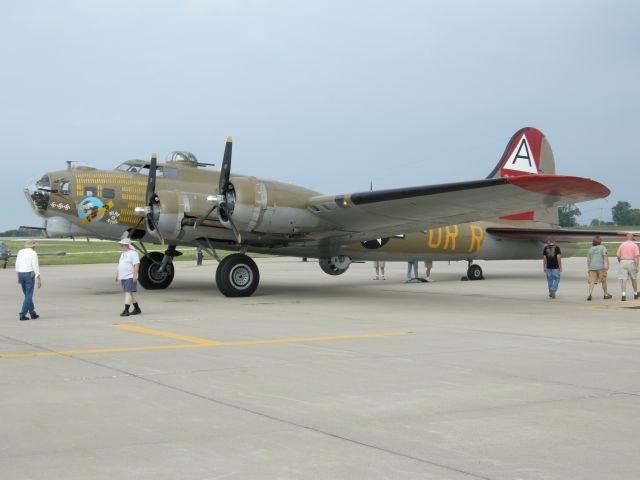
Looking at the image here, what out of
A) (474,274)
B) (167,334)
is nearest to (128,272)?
(167,334)

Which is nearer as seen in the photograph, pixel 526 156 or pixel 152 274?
pixel 152 274

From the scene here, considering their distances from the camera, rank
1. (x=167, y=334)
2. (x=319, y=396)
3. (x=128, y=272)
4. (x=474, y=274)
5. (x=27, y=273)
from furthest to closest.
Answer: (x=474, y=274) → (x=128, y=272) → (x=27, y=273) → (x=167, y=334) → (x=319, y=396)

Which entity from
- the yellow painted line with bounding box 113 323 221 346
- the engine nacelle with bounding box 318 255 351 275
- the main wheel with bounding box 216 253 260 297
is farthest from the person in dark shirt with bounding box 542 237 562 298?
the yellow painted line with bounding box 113 323 221 346

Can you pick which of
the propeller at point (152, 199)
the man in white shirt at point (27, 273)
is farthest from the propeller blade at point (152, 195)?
the man in white shirt at point (27, 273)

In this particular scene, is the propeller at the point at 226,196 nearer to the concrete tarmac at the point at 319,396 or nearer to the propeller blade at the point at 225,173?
the propeller blade at the point at 225,173

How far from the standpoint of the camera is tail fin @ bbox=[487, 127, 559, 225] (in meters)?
24.0

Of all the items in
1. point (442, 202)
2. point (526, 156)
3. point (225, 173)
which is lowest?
point (442, 202)

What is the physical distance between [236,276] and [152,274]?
12.0 feet

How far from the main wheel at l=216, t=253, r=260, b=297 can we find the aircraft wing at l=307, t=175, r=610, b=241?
215 centimetres

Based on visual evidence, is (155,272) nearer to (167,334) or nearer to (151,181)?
(151,181)

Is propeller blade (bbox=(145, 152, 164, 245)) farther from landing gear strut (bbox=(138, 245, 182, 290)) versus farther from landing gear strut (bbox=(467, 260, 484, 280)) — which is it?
landing gear strut (bbox=(467, 260, 484, 280))

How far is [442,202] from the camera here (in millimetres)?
15695

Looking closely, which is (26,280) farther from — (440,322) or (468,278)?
(468,278)

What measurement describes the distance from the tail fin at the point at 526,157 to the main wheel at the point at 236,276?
10331 millimetres
